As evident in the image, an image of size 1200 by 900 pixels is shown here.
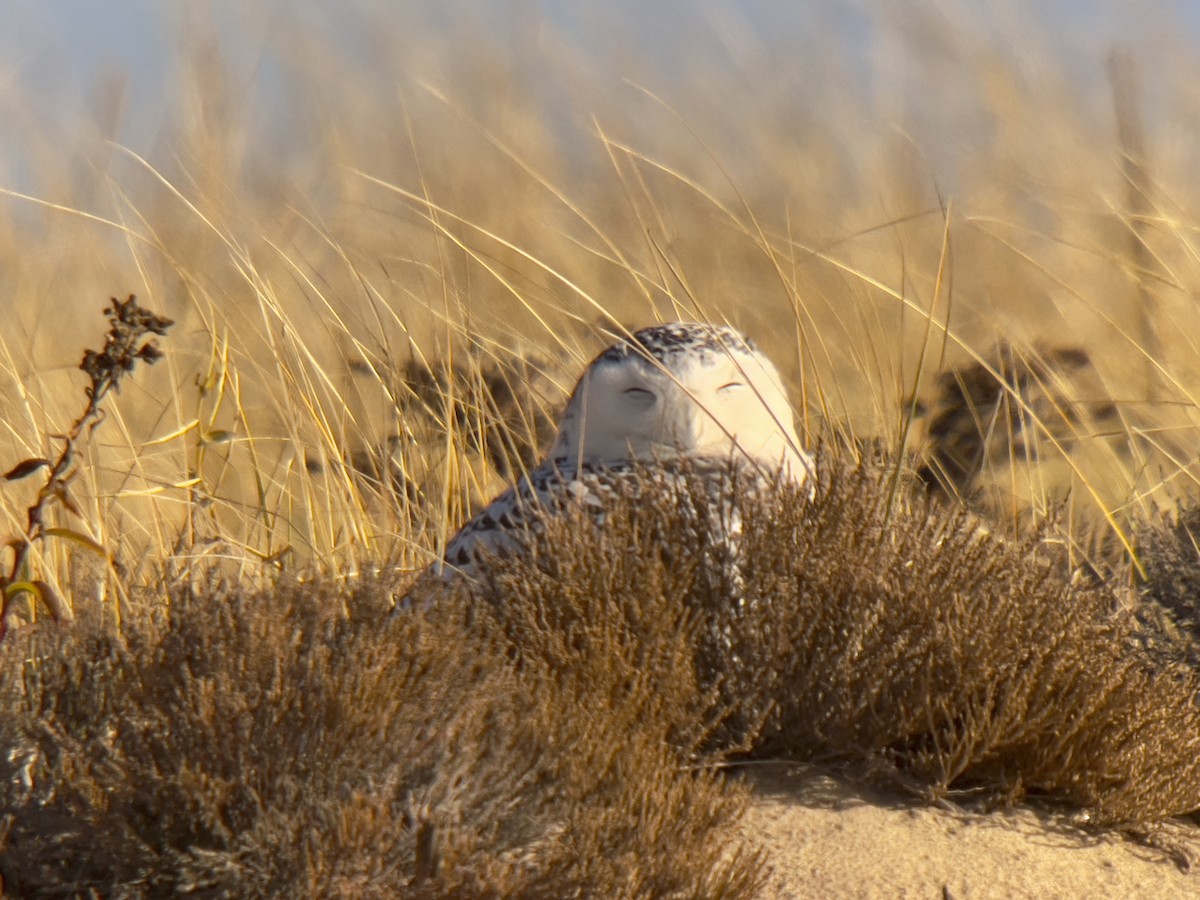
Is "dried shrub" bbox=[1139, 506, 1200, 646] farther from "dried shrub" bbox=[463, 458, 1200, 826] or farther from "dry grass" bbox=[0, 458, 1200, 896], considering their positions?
"dried shrub" bbox=[463, 458, 1200, 826]

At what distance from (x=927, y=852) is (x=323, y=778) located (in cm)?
108

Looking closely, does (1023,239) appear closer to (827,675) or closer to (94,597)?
(827,675)

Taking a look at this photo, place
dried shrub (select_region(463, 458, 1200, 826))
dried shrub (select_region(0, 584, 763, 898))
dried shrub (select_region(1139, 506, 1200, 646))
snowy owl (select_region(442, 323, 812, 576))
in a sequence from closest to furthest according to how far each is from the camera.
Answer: dried shrub (select_region(0, 584, 763, 898)) → dried shrub (select_region(463, 458, 1200, 826)) → snowy owl (select_region(442, 323, 812, 576)) → dried shrub (select_region(1139, 506, 1200, 646))

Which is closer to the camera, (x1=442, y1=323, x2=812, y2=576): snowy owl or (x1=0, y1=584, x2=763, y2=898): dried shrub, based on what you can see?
(x1=0, y1=584, x2=763, y2=898): dried shrub

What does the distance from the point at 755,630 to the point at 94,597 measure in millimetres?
1321

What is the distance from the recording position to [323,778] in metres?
1.92

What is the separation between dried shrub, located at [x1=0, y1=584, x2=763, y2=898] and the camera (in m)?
1.88

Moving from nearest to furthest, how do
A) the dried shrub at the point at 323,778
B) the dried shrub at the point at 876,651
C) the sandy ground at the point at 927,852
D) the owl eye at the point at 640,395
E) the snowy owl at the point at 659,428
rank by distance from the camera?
the dried shrub at the point at 323,778 → the sandy ground at the point at 927,852 → the dried shrub at the point at 876,651 → the snowy owl at the point at 659,428 → the owl eye at the point at 640,395

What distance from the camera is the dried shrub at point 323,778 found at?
188cm

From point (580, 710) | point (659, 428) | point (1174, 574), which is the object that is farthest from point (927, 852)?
point (1174, 574)

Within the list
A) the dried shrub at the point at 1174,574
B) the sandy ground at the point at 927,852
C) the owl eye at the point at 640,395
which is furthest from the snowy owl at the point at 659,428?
the dried shrub at the point at 1174,574

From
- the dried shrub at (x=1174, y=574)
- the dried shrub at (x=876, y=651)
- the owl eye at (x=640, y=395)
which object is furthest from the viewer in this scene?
the dried shrub at (x=1174, y=574)

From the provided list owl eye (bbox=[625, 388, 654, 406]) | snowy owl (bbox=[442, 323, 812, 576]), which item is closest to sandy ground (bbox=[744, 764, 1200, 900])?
snowy owl (bbox=[442, 323, 812, 576])

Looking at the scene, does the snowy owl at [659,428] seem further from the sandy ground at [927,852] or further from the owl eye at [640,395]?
the sandy ground at [927,852]
